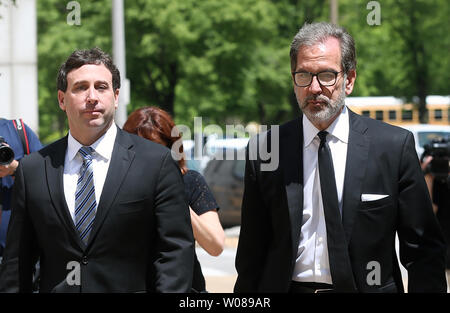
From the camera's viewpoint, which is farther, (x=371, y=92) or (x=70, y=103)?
(x=371, y=92)

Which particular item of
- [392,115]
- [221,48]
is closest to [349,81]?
[221,48]

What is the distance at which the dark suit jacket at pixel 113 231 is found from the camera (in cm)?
362

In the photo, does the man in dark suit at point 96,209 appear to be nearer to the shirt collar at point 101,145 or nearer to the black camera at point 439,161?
the shirt collar at point 101,145

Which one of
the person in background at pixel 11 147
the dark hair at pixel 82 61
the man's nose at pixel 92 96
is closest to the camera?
the man's nose at pixel 92 96

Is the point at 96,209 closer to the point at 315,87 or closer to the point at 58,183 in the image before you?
the point at 58,183

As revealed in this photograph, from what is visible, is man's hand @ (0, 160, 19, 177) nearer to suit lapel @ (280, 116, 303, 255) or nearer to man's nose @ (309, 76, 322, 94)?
suit lapel @ (280, 116, 303, 255)

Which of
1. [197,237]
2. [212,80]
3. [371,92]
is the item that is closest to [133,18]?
[212,80]

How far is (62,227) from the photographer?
11.9 ft

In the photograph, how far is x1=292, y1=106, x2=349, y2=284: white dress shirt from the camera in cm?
368

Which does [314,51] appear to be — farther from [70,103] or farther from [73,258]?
[73,258]

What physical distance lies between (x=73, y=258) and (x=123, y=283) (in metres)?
0.23

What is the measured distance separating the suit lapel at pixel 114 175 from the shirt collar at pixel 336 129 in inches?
30.4

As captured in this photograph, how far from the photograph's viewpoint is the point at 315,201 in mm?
3766

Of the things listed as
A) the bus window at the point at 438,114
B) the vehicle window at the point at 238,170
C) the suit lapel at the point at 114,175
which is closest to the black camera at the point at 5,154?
the suit lapel at the point at 114,175
